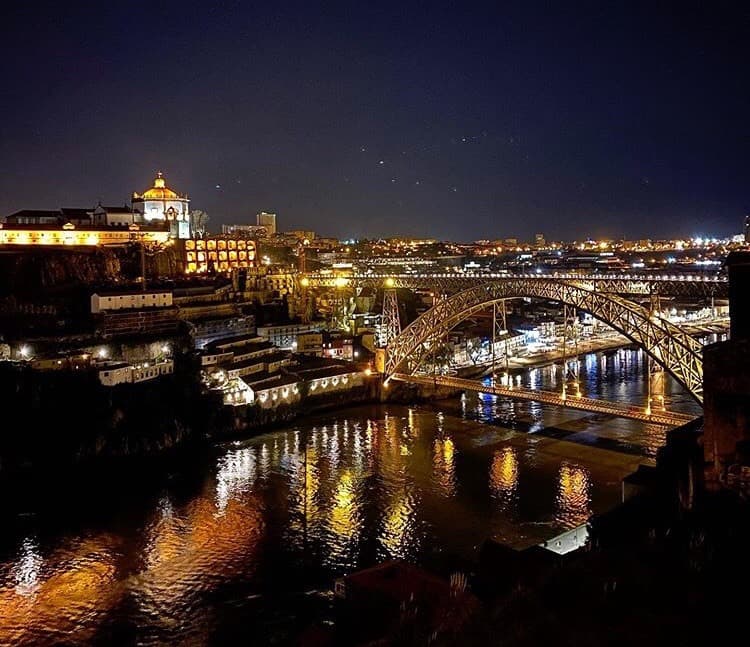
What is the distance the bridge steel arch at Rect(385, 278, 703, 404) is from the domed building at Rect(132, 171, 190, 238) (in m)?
14.6

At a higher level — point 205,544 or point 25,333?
point 25,333

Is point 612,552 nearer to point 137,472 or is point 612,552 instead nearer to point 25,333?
point 137,472

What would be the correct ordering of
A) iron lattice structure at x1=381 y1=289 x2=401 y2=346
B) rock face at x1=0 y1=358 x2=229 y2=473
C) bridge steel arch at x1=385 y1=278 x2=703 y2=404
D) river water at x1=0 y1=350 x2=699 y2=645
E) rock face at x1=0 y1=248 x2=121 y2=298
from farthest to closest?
iron lattice structure at x1=381 y1=289 x2=401 y2=346 → rock face at x1=0 y1=248 x2=121 y2=298 → rock face at x1=0 y1=358 x2=229 y2=473 → bridge steel arch at x1=385 y1=278 x2=703 y2=404 → river water at x1=0 y1=350 x2=699 y2=645

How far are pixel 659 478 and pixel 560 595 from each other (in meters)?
3.93

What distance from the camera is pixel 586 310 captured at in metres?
14.9

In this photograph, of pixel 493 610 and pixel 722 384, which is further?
pixel 722 384

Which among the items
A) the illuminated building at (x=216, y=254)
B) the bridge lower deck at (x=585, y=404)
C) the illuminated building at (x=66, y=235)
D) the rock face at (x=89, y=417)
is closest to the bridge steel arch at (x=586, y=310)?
the bridge lower deck at (x=585, y=404)

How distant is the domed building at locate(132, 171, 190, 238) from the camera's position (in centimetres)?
3048

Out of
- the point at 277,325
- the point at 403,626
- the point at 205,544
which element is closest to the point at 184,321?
the point at 277,325

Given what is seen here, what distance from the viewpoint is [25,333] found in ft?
58.6

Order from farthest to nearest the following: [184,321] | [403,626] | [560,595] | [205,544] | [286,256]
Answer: [286,256]
[184,321]
[205,544]
[403,626]
[560,595]

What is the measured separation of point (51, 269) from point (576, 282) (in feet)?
53.1

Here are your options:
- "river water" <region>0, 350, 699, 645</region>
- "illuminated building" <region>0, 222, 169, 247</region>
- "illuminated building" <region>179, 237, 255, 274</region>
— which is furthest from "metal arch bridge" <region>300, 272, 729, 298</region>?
"illuminated building" <region>0, 222, 169, 247</region>

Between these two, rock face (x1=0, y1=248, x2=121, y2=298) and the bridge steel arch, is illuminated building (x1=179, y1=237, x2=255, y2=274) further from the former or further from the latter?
the bridge steel arch
